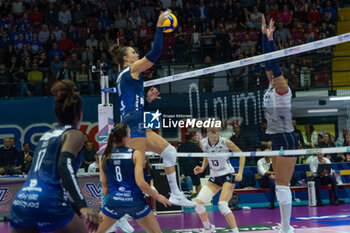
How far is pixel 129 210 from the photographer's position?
20.3 feet

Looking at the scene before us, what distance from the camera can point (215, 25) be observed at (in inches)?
768

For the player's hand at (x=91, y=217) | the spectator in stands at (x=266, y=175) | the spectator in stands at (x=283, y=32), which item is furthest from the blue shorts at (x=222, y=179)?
the spectator in stands at (x=283, y=32)

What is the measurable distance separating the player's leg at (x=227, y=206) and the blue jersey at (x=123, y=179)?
8.92 feet

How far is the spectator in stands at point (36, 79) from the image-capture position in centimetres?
1645

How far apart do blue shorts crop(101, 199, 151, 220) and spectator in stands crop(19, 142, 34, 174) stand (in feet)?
26.6

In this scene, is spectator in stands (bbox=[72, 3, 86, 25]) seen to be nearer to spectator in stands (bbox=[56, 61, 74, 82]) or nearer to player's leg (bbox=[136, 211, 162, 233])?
spectator in stands (bbox=[56, 61, 74, 82])

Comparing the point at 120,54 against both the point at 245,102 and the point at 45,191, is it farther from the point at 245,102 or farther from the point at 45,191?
the point at 245,102

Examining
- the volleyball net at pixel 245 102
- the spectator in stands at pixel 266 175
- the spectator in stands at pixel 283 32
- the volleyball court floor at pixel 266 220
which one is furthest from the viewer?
the spectator in stands at pixel 283 32

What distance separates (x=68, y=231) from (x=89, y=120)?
474 inches

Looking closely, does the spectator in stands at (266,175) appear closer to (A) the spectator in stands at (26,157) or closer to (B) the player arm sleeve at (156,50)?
(A) the spectator in stands at (26,157)

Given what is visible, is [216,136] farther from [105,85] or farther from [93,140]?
[93,140]

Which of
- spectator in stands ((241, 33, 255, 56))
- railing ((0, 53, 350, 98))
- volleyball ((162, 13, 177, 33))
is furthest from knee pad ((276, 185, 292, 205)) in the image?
spectator in stands ((241, 33, 255, 56))

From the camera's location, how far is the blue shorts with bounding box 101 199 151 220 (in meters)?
6.15

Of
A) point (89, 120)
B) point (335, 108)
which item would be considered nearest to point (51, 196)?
point (89, 120)
